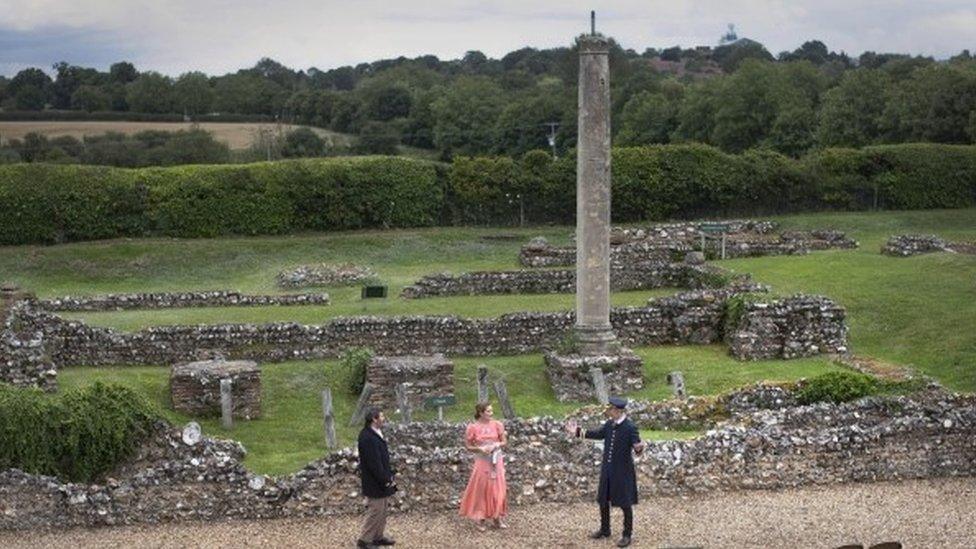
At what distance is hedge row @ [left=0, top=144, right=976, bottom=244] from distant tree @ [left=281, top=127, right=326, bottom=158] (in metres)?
29.7

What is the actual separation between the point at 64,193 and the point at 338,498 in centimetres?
3877

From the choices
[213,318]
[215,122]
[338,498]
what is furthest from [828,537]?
[215,122]

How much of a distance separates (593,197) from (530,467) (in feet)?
39.4

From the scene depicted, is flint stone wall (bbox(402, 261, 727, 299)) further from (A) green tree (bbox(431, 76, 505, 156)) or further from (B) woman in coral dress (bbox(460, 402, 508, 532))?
(A) green tree (bbox(431, 76, 505, 156))

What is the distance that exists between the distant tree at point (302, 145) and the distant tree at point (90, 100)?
847 inches

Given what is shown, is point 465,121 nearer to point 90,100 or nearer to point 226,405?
point 90,100

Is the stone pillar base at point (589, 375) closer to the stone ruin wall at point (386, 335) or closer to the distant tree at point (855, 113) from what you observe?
the stone ruin wall at point (386, 335)

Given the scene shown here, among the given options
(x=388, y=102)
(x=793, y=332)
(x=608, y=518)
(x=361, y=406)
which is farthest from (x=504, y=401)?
(x=388, y=102)

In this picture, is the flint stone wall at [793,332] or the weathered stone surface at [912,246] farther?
the weathered stone surface at [912,246]

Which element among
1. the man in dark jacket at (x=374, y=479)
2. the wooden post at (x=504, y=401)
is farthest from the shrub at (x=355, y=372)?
the man in dark jacket at (x=374, y=479)

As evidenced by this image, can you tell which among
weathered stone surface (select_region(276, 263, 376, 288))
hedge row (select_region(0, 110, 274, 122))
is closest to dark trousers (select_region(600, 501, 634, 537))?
weathered stone surface (select_region(276, 263, 376, 288))

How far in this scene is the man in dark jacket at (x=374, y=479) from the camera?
17688 mm

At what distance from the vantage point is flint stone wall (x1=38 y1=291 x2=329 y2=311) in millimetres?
39781

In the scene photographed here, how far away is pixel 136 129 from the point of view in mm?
97312
